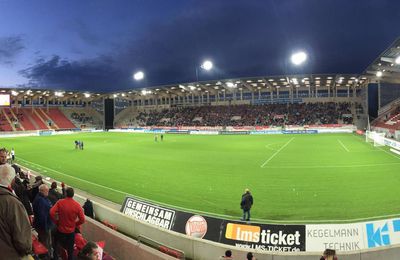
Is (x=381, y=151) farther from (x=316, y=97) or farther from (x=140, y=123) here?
(x=140, y=123)

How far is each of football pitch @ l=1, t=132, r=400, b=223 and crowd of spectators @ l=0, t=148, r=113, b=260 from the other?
7510 millimetres

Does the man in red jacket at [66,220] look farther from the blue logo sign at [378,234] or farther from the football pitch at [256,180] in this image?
the blue logo sign at [378,234]

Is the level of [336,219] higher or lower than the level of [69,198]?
lower

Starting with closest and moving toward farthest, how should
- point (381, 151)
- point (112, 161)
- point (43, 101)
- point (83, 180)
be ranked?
point (83, 180) < point (112, 161) < point (381, 151) < point (43, 101)

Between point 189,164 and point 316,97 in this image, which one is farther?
point 316,97

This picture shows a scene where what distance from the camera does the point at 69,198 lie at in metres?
6.62

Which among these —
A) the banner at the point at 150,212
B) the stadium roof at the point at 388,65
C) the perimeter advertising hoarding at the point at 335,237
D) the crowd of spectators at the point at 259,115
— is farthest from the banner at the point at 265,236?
the crowd of spectators at the point at 259,115

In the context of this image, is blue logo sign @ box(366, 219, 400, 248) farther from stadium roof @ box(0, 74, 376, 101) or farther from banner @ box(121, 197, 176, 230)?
stadium roof @ box(0, 74, 376, 101)

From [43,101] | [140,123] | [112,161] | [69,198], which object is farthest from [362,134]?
[43,101]

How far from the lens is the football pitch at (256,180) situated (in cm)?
1384

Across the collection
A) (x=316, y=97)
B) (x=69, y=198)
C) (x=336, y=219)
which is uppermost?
(x=316, y=97)

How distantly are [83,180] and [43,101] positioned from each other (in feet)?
278

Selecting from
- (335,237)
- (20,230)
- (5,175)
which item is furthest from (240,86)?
(20,230)

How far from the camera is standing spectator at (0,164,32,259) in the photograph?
3287 mm
